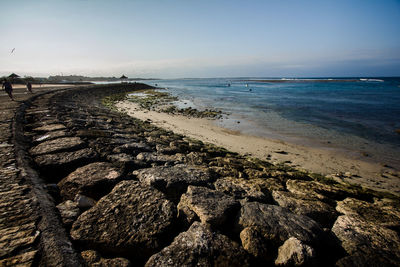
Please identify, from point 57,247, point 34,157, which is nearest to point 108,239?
point 57,247

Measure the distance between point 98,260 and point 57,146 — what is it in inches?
106

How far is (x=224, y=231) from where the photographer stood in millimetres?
2111

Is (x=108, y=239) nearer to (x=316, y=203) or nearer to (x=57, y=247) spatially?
(x=57, y=247)

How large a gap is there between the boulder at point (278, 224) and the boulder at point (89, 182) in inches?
70.5

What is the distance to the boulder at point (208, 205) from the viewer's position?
2098 mm

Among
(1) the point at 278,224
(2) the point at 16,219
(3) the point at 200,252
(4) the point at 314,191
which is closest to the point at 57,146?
(2) the point at 16,219

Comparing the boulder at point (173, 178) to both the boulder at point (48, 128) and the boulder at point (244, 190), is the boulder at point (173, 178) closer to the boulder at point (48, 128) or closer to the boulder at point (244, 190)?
the boulder at point (244, 190)

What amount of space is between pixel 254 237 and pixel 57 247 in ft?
5.77

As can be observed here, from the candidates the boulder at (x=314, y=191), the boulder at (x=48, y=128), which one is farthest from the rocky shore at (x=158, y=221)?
the boulder at (x=48, y=128)

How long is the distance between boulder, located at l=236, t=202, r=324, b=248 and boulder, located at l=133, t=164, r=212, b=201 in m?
0.89

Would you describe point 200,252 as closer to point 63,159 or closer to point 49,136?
point 63,159

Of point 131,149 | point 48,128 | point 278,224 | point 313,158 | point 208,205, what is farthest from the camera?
point 313,158

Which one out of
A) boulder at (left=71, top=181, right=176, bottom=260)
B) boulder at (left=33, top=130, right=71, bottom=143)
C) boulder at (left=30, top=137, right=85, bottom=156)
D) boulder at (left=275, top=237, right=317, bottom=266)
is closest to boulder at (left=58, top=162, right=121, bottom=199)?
boulder at (left=71, top=181, right=176, bottom=260)

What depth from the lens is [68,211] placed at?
1970 millimetres
